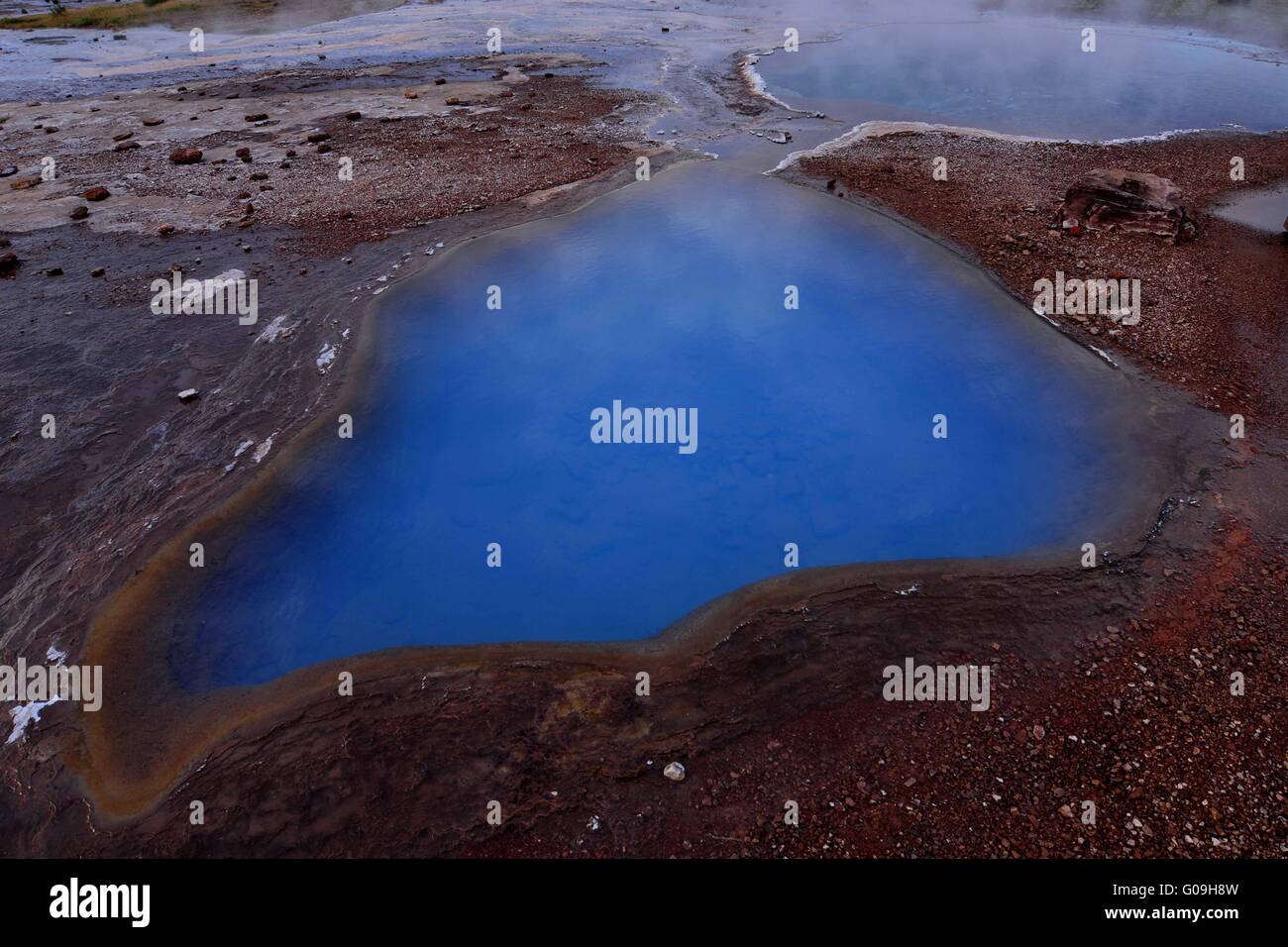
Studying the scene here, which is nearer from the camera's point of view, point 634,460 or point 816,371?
point 634,460

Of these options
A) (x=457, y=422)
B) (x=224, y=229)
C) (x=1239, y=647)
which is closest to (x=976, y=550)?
(x=1239, y=647)

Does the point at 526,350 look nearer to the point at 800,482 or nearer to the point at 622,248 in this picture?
the point at 622,248

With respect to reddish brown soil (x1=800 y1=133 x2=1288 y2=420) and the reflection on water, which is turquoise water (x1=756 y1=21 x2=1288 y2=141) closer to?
reddish brown soil (x1=800 y1=133 x2=1288 y2=420)

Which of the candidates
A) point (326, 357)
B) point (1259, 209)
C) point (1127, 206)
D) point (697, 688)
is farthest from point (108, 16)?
point (1259, 209)

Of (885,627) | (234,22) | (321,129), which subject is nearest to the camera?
(885,627)

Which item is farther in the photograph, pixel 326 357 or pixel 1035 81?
pixel 1035 81

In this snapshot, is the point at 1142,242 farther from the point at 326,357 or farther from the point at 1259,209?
the point at 326,357
